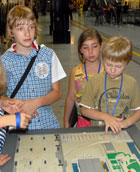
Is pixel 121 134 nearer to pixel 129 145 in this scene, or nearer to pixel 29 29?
pixel 129 145

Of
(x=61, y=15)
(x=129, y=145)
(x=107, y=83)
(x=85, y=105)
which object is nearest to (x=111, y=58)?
(x=107, y=83)

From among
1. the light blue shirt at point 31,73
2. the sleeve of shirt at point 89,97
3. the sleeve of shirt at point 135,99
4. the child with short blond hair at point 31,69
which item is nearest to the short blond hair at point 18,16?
the child with short blond hair at point 31,69

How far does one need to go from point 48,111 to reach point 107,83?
595 mm

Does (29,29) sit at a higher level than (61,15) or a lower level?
lower

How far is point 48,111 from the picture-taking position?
2.18 meters

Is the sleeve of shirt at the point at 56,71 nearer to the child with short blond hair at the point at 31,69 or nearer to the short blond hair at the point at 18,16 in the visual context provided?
the child with short blond hair at the point at 31,69

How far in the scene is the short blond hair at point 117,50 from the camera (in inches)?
67.2

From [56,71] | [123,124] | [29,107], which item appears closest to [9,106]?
[29,107]

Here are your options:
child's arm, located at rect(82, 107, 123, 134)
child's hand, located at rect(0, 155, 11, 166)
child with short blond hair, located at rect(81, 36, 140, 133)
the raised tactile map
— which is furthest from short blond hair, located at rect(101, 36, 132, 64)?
child's hand, located at rect(0, 155, 11, 166)

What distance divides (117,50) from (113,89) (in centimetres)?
28

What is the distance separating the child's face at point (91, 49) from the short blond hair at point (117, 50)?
533mm

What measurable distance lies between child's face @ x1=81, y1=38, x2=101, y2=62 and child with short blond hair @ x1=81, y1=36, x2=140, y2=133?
0.47 metres

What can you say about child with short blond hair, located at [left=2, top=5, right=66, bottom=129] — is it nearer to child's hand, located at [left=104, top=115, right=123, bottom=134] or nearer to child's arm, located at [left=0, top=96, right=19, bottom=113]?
child's arm, located at [left=0, top=96, right=19, bottom=113]

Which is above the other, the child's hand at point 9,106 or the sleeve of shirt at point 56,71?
the sleeve of shirt at point 56,71
